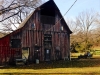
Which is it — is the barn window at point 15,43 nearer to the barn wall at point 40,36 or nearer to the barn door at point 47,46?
the barn wall at point 40,36

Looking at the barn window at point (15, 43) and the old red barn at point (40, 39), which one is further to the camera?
the barn window at point (15, 43)

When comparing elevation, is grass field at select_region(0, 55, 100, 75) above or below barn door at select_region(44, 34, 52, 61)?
below

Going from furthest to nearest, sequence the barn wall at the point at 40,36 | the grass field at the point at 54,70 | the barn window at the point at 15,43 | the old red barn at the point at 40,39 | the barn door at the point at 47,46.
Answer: the barn door at the point at 47,46 → the barn wall at the point at 40,36 → the barn window at the point at 15,43 → the old red barn at the point at 40,39 → the grass field at the point at 54,70

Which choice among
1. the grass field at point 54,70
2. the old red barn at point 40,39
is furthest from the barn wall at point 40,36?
the grass field at point 54,70

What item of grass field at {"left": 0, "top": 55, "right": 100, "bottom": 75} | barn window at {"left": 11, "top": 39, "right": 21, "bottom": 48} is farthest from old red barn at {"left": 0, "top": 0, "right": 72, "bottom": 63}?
grass field at {"left": 0, "top": 55, "right": 100, "bottom": 75}

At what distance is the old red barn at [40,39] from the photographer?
25.7 meters

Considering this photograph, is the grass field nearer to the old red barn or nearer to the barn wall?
the old red barn

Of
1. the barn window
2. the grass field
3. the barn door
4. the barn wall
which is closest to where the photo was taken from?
the grass field

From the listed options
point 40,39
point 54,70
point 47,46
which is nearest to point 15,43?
point 40,39

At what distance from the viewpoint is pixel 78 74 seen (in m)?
14.3

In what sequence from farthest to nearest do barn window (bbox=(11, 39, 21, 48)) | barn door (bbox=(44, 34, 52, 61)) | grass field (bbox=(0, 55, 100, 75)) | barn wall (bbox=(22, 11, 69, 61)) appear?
barn door (bbox=(44, 34, 52, 61))
barn wall (bbox=(22, 11, 69, 61))
barn window (bbox=(11, 39, 21, 48))
grass field (bbox=(0, 55, 100, 75))

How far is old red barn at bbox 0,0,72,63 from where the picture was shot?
25.7 metres

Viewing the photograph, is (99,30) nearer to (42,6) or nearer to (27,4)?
(42,6)

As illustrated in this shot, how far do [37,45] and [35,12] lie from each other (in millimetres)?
5249
